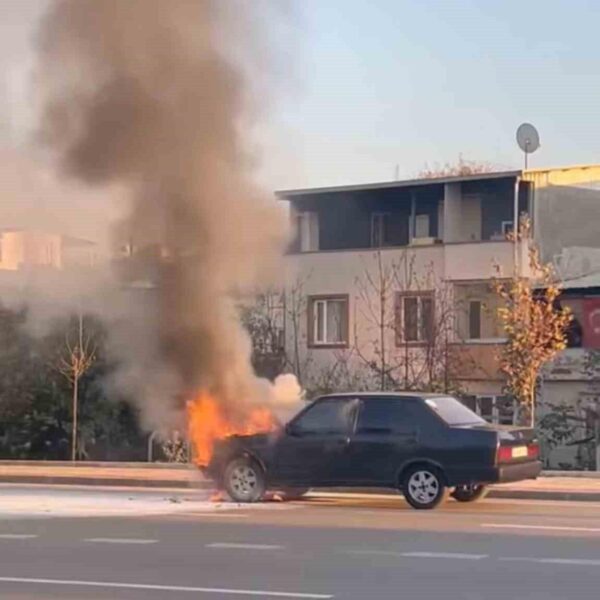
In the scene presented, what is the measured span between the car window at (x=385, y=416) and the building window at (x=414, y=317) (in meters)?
17.3

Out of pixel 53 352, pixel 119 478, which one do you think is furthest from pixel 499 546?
pixel 53 352

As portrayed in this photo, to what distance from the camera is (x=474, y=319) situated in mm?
38750

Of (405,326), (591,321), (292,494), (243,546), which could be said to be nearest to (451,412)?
(292,494)

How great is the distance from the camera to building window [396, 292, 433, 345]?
37.5 meters

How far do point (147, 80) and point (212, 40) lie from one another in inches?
44.2

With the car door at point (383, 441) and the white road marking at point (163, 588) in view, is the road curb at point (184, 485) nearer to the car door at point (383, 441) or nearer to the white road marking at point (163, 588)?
the car door at point (383, 441)

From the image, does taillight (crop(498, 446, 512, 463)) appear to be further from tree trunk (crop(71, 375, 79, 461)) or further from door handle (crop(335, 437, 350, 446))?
tree trunk (crop(71, 375, 79, 461))

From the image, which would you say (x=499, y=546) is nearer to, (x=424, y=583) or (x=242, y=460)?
(x=424, y=583)

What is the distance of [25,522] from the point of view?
704 inches

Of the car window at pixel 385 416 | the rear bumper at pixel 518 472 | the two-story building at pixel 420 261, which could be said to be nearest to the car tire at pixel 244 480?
the car window at pixel 385 416

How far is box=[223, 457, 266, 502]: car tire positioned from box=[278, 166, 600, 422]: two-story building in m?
15.5

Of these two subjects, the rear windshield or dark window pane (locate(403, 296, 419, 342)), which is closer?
the rear windshield

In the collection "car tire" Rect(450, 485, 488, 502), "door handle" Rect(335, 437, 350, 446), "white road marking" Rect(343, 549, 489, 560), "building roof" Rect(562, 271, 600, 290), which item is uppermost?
"building roof" Rect(562, 271, 600, 290)

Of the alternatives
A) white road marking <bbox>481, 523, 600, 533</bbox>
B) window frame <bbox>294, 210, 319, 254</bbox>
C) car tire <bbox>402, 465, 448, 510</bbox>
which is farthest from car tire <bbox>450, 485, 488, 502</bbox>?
window frame <bbox>294, 210, 319, 254</bbox>
